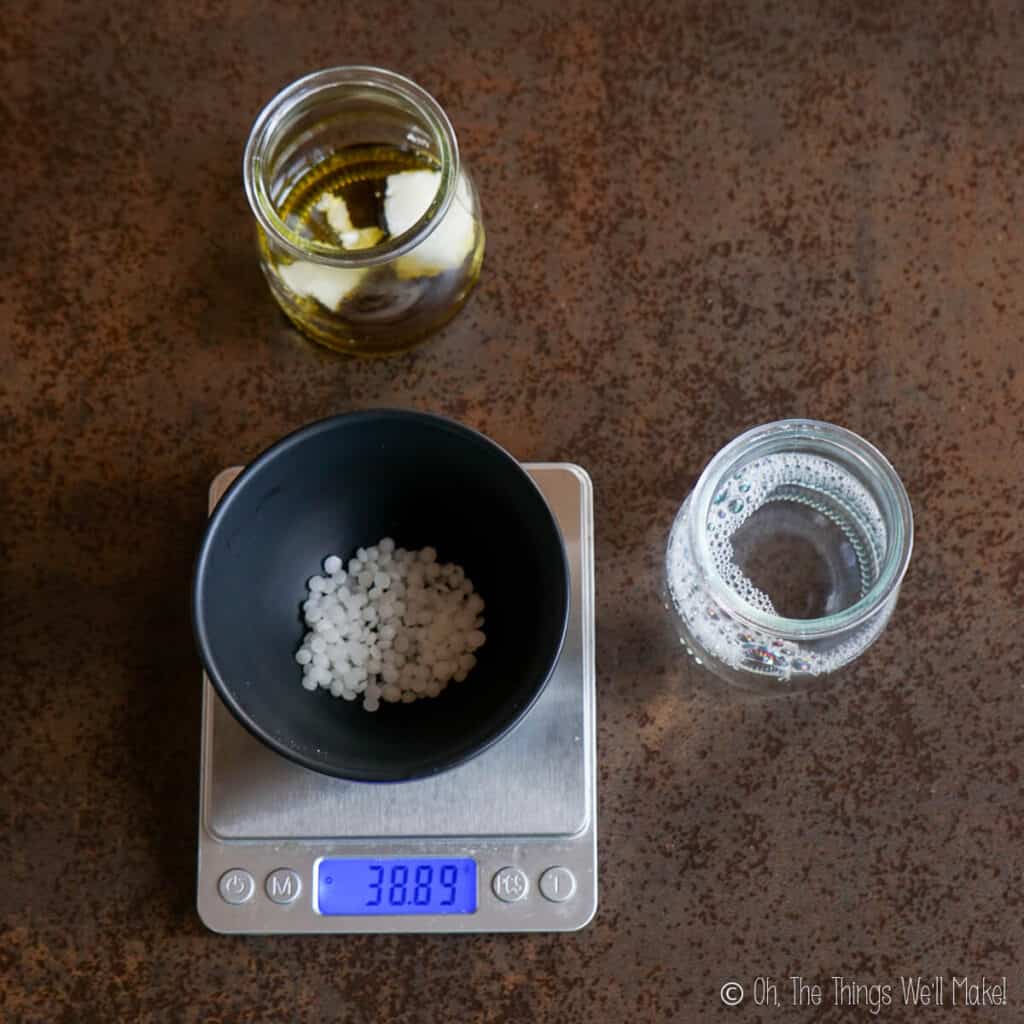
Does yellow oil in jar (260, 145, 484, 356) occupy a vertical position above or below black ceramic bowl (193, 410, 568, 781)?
above

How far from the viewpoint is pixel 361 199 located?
0.69 metres

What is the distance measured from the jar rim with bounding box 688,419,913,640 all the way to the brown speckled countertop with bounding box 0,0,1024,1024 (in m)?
0.06

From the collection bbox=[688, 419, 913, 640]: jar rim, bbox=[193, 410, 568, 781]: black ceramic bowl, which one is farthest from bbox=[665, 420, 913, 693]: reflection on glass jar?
bbox=[193, 410, 568, 781]: black ceramic bowl

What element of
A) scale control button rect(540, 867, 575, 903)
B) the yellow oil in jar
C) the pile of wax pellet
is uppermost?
the yellow oil in jar

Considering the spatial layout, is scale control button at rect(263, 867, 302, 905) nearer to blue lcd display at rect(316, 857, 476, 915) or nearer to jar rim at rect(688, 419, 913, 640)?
blue lcd display at rect(316, 857, 476, 915)

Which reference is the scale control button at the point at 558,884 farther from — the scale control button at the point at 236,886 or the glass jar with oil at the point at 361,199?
the glass jar with oil at the point at 361,199

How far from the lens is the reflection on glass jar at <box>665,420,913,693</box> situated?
651 millimetres

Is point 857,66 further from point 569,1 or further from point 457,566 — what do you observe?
point 457,566

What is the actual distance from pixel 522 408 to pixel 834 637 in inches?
9.4

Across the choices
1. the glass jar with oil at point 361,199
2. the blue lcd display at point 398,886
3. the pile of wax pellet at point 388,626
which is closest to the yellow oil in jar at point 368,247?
the glass jar with oil at point 361,199

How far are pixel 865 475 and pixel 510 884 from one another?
12.4 inches

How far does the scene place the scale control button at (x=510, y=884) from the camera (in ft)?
2.21

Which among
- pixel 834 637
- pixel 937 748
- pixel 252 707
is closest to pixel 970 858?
pixel 937 748

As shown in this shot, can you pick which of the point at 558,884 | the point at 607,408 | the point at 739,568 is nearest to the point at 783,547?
the point at 739,568
